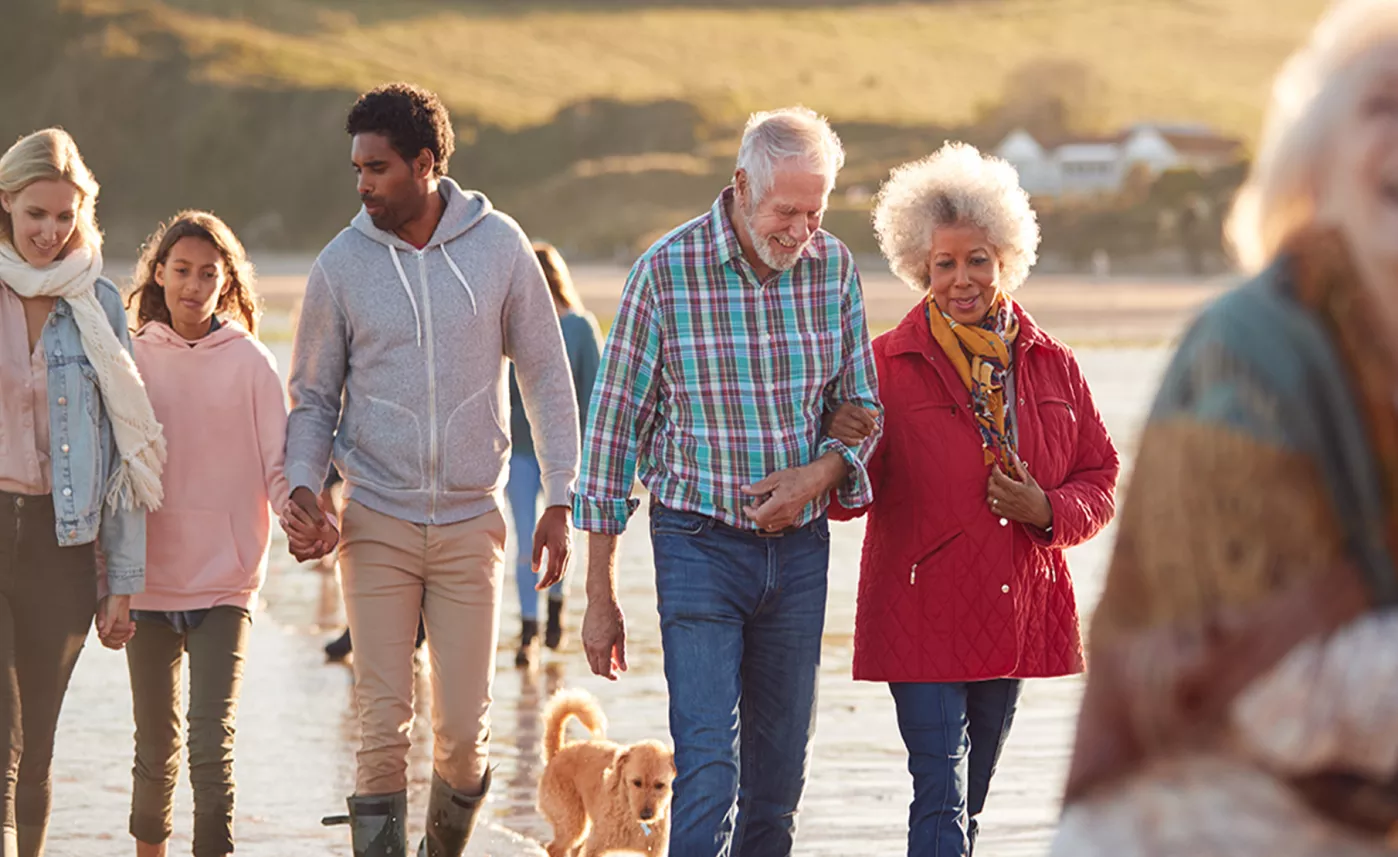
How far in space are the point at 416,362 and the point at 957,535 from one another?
160 centimetres

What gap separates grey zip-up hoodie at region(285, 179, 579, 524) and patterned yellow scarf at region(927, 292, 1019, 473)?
123cm

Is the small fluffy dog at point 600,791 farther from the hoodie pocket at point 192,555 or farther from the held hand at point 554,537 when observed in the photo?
the hoodie pocket at point 192,555

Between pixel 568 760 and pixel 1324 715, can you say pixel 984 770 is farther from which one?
pixel 1324 715

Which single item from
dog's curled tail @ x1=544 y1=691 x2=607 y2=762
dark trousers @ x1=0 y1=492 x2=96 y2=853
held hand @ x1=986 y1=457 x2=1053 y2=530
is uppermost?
held hand @ x1=986 y1=457 x2=1053 y2=530

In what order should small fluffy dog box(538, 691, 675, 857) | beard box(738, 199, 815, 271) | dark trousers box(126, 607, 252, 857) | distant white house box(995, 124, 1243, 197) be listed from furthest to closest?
1. distant white house box(995, 124, 1243, 197)
2. small fluffy dog box(538, 691, 675, 857)
3. dark trousers box(126, 607, 252, 857)
4. beard box(738, 199, 815, 271)

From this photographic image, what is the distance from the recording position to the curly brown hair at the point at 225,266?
673 cm

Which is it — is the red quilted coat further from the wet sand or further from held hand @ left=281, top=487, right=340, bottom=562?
held hand @ left=281, top=487, right=340, bottom=562

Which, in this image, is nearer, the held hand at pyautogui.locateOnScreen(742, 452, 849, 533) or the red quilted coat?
the held hand at pyautogui.locateOnScreen(742, 452, 849, 533)

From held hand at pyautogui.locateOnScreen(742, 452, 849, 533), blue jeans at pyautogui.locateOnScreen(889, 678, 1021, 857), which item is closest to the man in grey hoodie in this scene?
held hand at pyautogui.locateOnScreen(742, 452, 849, 533)

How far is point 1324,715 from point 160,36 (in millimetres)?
186756

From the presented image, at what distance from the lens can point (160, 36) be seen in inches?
7096

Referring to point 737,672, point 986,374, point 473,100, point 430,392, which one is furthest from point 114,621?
point 473,100

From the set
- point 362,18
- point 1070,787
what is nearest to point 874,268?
point 1070,787

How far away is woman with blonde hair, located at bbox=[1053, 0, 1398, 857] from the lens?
2.28m
